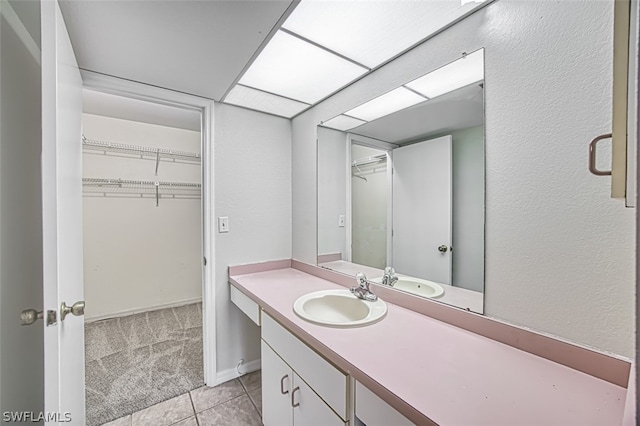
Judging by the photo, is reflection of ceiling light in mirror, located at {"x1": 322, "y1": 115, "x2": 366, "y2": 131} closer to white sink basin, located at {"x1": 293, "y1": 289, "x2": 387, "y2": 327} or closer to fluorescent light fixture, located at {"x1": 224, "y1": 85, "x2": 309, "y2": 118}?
fluorescent light fixture, located at {"x1": 224, "y1": 85, "x2": 309, "y2": 118}

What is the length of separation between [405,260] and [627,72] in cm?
108

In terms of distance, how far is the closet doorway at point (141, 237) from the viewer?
7.60 feet

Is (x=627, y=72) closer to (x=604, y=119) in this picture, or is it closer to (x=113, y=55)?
(x=604, y=119)

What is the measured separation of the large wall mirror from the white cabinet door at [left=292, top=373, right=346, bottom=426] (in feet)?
2.07

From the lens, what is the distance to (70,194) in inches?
40.7

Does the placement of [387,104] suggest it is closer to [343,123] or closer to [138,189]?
[343,123]

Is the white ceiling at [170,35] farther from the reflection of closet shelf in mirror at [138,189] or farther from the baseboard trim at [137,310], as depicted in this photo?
the baseboard trim at [137,310]

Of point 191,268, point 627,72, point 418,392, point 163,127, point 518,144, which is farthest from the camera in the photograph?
point 191,268

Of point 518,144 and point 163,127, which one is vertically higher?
point 163,127

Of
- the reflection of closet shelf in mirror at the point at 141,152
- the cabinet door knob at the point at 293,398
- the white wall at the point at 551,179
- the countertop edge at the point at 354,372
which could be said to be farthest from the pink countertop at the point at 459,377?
the reflection of closet shelf in mirror at the point at 141,152

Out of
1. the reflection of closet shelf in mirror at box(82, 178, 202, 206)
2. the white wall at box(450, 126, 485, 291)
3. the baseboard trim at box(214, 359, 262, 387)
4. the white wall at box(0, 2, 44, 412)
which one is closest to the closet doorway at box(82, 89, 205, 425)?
the reflection of closet shelf in mirror at box(82, 178, 202, 206)

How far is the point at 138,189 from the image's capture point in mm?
3066

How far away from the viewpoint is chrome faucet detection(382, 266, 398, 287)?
54.5 inches

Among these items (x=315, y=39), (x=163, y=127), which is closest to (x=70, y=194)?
(x=315, y=39)
